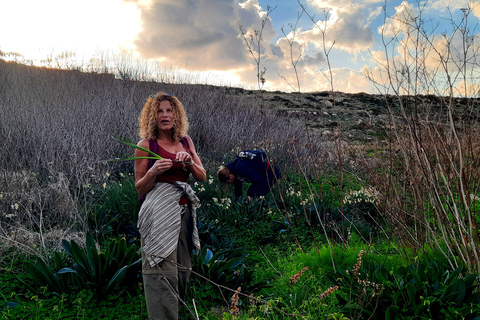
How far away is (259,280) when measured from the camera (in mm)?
3689

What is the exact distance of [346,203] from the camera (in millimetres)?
5848

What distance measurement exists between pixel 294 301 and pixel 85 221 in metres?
2.61

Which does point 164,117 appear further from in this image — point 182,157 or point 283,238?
point 283,238

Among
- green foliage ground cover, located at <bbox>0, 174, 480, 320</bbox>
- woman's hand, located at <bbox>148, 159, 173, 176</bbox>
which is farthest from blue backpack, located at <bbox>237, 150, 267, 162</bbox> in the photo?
woman's hand, located at <bbox>148, 159, 173, 176</bbox>

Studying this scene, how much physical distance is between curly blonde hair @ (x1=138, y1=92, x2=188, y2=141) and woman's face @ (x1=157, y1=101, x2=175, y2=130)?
A: 0.03 metres

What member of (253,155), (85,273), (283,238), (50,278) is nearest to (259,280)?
(283,238)

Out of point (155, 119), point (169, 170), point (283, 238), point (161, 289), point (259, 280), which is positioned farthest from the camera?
point (283, 238)

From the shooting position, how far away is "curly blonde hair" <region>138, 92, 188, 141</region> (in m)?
2.77

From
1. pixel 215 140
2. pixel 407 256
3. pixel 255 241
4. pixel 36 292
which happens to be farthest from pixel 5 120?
pixel 407 256

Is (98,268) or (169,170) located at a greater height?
(169,170)

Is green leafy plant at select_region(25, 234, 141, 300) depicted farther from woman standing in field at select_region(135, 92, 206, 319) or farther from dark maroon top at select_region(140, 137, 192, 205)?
dark maroon top at select_region(140, 137, 192, 205)

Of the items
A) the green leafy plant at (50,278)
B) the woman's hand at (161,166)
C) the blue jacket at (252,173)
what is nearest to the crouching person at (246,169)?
the blue jacket at (252,173)

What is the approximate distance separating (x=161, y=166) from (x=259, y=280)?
6.35 feet

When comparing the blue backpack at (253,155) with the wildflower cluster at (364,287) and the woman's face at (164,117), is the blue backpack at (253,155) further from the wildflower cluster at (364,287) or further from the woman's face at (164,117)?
the wildflower cluster at (364,287)
